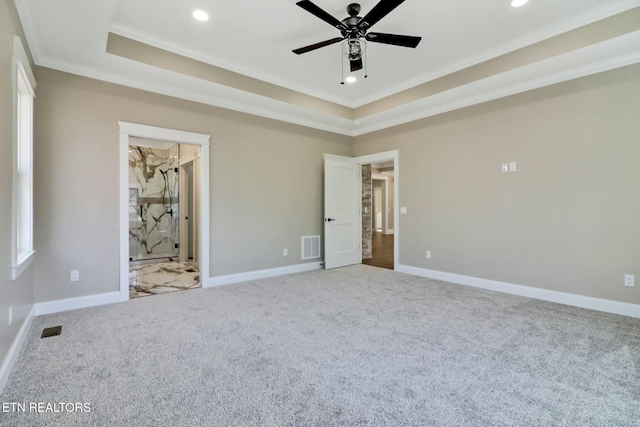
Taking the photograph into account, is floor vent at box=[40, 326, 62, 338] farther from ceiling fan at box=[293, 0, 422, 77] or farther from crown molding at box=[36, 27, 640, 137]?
ceiling fan at box=[293, 0, 422, 77]

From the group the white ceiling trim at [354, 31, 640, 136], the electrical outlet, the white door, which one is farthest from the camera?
the white door

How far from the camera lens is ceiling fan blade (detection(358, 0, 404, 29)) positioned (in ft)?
7.32

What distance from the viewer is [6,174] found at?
2.13 m

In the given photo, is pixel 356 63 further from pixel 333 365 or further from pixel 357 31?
pixel 333 365

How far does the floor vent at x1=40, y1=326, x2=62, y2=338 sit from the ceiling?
2709 millimetres

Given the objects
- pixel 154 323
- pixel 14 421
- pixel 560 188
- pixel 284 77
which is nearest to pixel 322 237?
pixel 284 77

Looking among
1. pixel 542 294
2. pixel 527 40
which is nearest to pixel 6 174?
pixel 527 40

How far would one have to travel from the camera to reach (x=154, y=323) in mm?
2938

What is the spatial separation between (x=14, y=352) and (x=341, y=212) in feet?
15.1

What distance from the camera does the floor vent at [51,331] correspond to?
2.62 m

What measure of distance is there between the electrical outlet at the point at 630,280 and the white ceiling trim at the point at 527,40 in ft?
8.60

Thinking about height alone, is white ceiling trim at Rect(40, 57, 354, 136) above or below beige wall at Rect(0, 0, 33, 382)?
above

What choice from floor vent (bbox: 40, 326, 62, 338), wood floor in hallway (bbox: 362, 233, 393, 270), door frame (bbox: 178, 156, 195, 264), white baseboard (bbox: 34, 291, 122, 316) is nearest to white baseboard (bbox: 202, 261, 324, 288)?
white baseboard (bbox: 34, 291, 122, 316)

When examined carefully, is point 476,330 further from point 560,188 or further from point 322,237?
point 322,237
